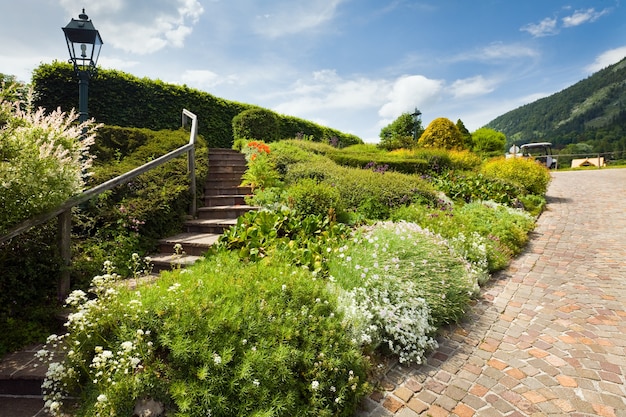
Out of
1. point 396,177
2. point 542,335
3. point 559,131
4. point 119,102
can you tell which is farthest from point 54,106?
point 559,131

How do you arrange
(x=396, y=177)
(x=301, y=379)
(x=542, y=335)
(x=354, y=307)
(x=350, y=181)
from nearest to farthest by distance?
1. (x=301, y=379)
2. (x=354, y=307)
3. (x=542, y=335)
4. (x=350, y=181)
5. (x=396, y=177)

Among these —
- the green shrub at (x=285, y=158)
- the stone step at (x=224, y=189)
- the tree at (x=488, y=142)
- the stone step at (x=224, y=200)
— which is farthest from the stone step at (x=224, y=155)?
the tree at (x=488, y=142)

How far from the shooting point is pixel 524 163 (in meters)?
12.1

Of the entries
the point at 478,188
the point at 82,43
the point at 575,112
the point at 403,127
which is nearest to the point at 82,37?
the point at 82,43

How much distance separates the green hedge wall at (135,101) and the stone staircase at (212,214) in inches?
185

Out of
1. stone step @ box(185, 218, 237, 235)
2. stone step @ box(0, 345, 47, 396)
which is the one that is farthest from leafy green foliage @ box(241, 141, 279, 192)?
stone step @ box(0, 345, 47, 396)

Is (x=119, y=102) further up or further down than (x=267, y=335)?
further up

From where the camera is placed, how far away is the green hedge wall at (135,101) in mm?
10266

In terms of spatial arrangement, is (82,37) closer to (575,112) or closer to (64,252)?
(64,252)

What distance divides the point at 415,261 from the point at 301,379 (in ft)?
7.53

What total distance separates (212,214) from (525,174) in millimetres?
11014

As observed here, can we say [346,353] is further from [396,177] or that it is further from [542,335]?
[396,177]

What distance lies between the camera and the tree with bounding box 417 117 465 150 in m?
18.5

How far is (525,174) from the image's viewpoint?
11.8m
